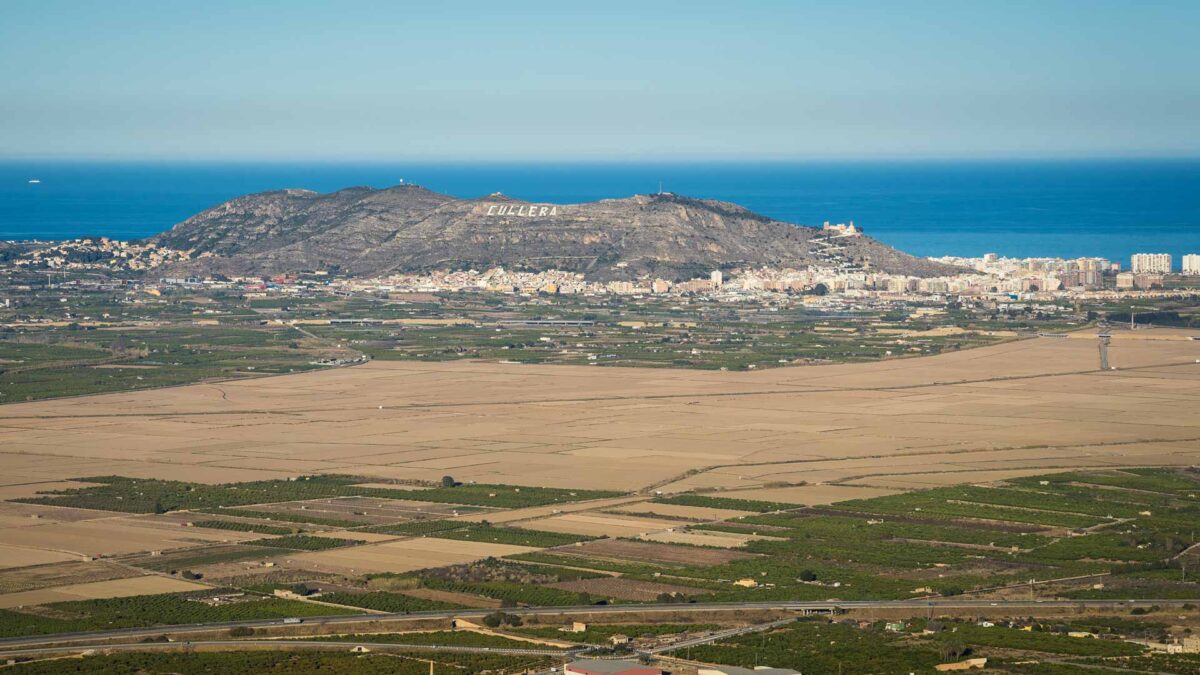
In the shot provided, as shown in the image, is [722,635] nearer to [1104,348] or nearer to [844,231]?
[1104,348]

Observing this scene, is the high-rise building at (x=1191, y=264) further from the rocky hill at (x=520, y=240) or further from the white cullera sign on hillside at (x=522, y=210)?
the white cullera sign on hillside at (x=522, y=210)

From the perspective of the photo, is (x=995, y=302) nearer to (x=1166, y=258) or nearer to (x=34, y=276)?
(x=1166, y=258)

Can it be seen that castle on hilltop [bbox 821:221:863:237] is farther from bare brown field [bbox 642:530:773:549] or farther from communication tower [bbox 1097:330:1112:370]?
bare brown field [bbox 642:530:773:549]

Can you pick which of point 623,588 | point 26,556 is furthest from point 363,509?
point 623,588

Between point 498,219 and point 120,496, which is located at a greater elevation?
point 498,219

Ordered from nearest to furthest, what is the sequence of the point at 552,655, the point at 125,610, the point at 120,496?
the point at 552,655
the point at 125,610
the point at 120,496

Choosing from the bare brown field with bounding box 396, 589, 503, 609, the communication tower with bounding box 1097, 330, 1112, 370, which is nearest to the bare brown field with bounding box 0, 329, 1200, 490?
the communication tower with bounding box 1097, 330, 1112, 370

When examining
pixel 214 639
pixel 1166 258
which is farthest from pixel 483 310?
pixel 214 639
